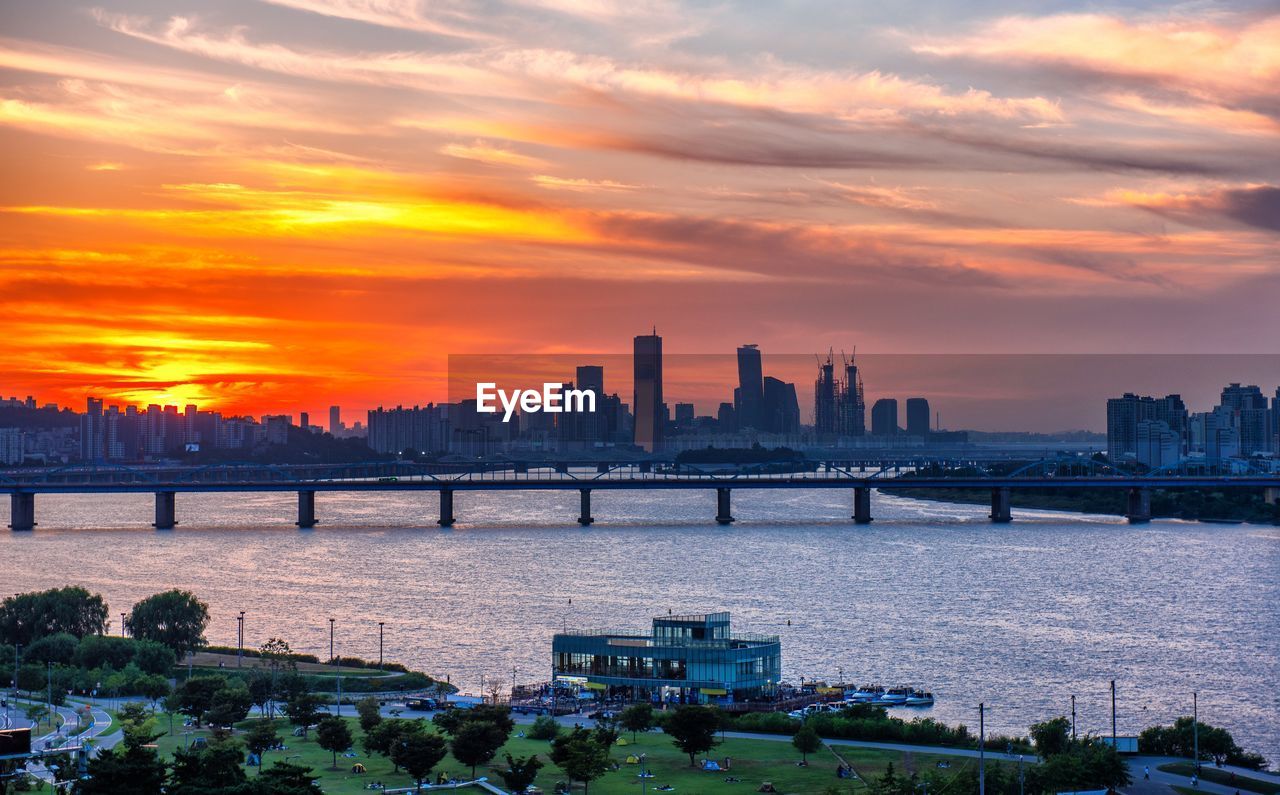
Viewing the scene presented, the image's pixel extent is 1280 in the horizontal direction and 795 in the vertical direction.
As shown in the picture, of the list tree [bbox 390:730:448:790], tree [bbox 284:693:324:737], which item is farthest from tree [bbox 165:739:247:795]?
tree [bbox 284:693:324:737]

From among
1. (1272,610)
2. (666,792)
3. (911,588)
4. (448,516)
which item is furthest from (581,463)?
(666,792)

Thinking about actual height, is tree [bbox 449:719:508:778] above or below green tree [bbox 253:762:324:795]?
below

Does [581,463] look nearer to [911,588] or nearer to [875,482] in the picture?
[875,482]

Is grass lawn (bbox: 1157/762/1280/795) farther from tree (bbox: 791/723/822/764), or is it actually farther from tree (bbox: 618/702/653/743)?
tree (bbox: 618/702/653/743)

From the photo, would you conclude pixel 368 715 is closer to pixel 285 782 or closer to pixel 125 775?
pixel 285 782

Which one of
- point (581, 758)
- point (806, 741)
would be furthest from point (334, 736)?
point (806, 741)

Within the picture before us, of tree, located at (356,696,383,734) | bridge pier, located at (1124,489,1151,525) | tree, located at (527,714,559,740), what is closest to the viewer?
tree, located at (356,696,383,734)

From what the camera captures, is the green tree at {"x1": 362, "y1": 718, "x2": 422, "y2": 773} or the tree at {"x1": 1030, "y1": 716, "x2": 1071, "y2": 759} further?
the green tree at {"x1": 362, "y1": 718, "x2": 422, "y2": 773}
